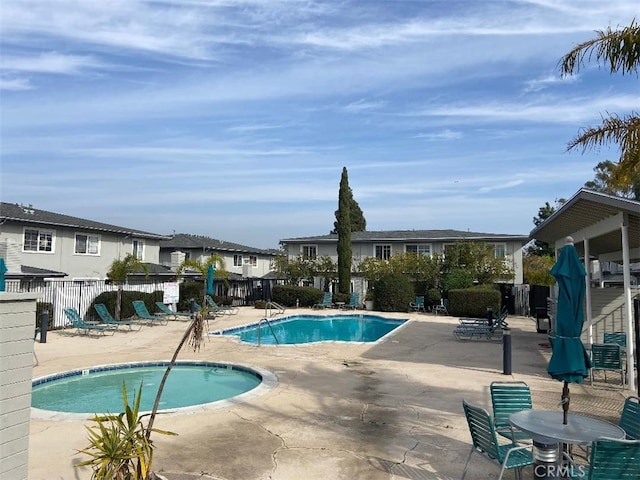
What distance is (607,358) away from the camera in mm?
10633

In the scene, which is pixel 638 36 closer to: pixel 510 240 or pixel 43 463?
pixel 43 463

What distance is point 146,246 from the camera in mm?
36344

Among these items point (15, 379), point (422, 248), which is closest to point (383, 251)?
point (422, 248)

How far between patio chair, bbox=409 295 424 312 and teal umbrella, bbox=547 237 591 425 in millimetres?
24252

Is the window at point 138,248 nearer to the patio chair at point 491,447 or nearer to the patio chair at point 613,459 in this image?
the patio chair at point 491,447

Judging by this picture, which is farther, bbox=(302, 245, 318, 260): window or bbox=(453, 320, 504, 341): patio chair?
bbox=(302, 245, 318, 260): window

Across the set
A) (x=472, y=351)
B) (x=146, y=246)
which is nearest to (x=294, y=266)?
(x=146, y=246)

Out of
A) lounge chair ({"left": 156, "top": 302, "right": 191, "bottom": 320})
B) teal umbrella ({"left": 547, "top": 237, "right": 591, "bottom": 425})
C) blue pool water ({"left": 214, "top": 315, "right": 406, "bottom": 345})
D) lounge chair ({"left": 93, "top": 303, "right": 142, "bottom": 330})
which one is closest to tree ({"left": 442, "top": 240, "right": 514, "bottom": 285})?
blue pool water ({"left": 214, "top": 315, "right": 406, "bottom": 345})

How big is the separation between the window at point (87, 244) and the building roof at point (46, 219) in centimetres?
72

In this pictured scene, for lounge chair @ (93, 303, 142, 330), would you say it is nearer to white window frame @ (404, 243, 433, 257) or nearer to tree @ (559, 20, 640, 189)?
tree @ (559, 20, 640, 189)

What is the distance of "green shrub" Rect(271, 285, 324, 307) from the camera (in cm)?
3128

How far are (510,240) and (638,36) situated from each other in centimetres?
2852

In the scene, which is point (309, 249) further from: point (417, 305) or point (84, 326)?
point (84, 326)

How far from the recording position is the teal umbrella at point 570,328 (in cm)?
550
